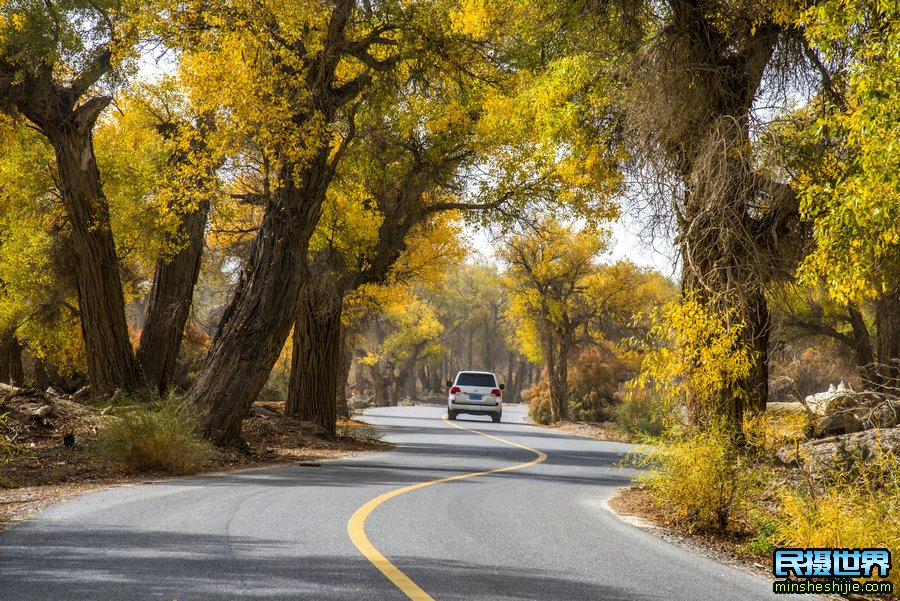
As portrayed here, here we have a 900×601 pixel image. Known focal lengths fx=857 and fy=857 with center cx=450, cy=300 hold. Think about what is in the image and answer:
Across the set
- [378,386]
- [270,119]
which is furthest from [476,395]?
[378,386]

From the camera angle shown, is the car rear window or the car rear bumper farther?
the car rear window

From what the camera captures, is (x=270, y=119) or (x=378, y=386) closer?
(x=270, y=119)

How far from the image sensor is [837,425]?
1470 centimetres

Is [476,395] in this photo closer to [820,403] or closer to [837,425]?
[837,425]

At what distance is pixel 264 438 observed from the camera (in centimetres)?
1802

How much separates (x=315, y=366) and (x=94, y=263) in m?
5.62

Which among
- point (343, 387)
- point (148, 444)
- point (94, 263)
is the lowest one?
point (148, 444)

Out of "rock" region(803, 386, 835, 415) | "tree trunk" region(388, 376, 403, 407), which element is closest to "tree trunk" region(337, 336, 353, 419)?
"rock" region(803, 386, 835, 415)

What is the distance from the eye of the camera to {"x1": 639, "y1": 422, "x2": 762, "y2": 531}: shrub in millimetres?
8438

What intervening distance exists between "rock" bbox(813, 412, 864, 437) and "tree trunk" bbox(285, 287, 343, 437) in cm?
1082

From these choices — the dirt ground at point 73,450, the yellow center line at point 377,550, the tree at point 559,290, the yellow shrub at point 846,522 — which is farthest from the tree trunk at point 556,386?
the yellow shrub at point 846,522

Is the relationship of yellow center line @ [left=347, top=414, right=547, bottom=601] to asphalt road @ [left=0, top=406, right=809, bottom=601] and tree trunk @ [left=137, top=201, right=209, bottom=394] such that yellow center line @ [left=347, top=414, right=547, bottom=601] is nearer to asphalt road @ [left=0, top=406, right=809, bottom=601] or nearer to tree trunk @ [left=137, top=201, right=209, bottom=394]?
asphalt road @ [left=0, top=406, right=809, bottom=601]

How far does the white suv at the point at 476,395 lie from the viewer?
34406mm

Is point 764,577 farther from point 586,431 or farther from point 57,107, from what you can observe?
point 586,431
